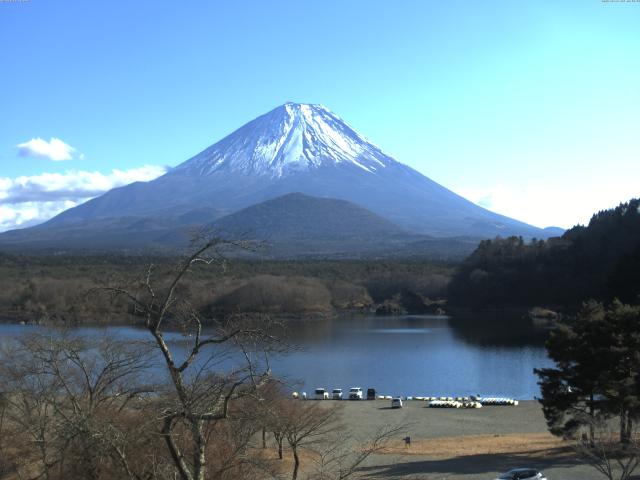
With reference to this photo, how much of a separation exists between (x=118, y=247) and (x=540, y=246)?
57534 mm

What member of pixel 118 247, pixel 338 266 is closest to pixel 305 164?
pixel 118 247

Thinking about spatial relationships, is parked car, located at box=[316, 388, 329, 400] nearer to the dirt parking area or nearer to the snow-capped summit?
the dirt parking area

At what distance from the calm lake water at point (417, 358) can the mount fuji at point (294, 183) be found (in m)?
84.9

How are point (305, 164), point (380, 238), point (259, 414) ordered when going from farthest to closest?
point (305, 164) < point (380, 238) < point (259, 414)

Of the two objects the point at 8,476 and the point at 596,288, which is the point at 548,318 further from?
the point at 8,476

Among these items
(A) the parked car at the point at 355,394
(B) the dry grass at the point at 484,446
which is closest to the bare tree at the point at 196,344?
(B) the dry grass at the point at 484,446

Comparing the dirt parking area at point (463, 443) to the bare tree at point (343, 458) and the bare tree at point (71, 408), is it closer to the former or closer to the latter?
the bare tree at point (343, 458)

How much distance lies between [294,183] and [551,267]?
88411 millimetres

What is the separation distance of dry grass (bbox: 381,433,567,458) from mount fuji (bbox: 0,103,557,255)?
108 metres

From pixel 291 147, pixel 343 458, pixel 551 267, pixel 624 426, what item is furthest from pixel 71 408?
pixel 291 147

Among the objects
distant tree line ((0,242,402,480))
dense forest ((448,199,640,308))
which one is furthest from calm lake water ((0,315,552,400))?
distant tree line ((0,242,402,480))

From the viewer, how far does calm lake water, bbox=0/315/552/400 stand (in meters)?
23.5

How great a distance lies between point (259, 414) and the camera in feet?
15.2

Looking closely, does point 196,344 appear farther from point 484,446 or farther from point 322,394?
point 322,394
